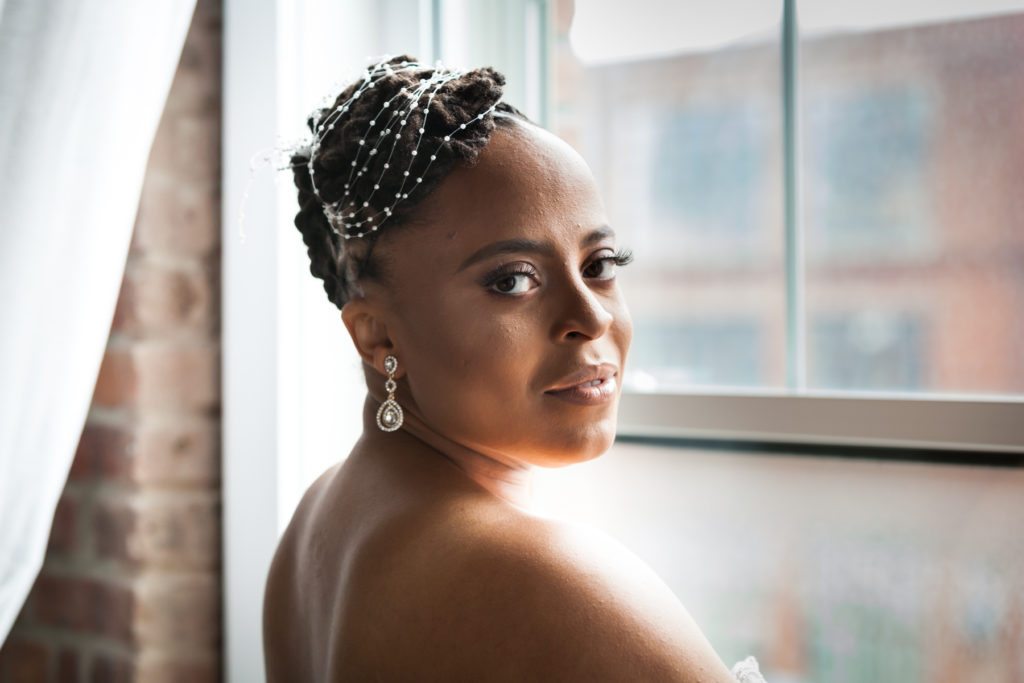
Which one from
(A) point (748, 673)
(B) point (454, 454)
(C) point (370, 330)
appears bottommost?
(A) point (748, 673)

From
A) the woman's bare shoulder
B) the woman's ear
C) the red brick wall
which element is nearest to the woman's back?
the woman's bare shoulder

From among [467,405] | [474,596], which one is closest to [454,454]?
[467,405]

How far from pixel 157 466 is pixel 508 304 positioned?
0.71m

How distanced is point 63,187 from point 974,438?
1.11 metres

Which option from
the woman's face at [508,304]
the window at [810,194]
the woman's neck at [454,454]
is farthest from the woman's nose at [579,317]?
the window at [810,194]

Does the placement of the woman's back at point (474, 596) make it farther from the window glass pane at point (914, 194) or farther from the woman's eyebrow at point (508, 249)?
the window glass pane at point (914, 194)

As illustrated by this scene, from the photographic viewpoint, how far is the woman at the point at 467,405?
0.62m

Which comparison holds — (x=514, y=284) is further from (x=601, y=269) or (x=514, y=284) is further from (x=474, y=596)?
(x=474, y=596)

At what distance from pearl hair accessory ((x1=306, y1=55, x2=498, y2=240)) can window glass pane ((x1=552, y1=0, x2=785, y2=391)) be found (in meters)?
0.51

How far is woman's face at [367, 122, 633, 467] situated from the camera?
0.72 metres

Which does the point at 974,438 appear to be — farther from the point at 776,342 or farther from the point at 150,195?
the point at 150,195

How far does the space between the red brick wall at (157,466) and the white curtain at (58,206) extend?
0.20m

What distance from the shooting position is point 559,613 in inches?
→ 23.9

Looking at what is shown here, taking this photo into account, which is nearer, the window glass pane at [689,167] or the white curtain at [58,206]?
the white curtain at [58,206]
